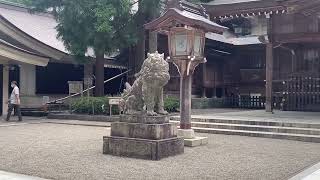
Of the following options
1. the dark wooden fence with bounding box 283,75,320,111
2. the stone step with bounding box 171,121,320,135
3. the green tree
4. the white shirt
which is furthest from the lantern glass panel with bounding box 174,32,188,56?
the white shirt

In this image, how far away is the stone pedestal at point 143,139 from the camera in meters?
9.62

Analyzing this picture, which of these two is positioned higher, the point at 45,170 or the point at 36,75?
the point at 36,75

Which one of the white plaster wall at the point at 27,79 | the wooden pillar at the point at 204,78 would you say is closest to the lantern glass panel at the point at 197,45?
the wooden pillar at the point at 204,78

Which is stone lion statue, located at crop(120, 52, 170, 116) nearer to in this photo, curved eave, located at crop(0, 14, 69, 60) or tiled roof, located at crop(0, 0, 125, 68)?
curved eave, located at crop(0, 14, 69, 60)

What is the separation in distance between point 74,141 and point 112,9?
26.5 feet

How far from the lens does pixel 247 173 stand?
811 centimetres

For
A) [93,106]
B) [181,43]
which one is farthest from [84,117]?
[181,43]

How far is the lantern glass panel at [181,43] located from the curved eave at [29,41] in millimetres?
11666

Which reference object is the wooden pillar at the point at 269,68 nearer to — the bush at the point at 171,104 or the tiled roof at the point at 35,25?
the bush at the point at 171,104

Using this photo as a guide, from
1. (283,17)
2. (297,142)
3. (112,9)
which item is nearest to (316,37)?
(283,17)

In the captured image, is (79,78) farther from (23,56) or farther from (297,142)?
(297,142)

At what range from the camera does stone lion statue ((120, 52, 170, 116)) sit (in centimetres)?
1017

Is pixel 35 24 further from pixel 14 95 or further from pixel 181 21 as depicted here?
pixel 181 21

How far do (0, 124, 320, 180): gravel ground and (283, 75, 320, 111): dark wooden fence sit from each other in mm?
7120
